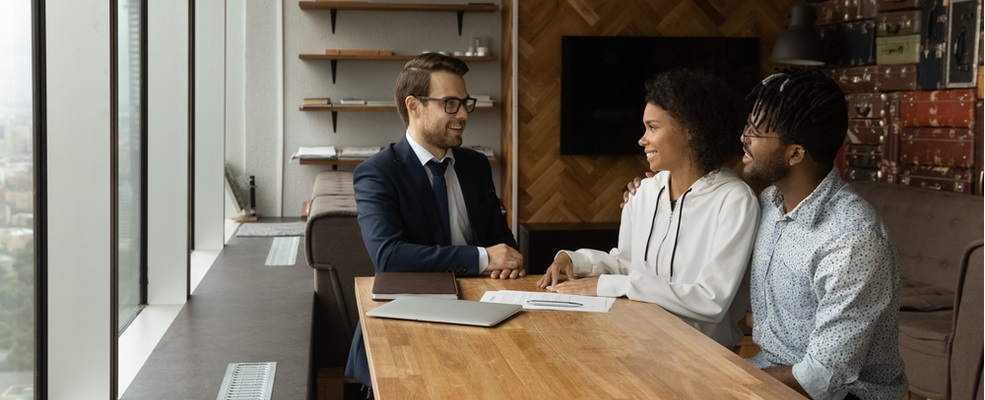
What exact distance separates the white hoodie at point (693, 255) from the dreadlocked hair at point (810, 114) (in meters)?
0.25

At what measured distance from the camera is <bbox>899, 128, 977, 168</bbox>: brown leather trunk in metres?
5.05

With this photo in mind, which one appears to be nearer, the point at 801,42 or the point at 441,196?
the point at 441,196

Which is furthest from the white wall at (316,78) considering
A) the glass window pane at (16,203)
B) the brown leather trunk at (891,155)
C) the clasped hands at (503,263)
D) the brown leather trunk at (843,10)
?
Result: the clasped hands at (503,263)

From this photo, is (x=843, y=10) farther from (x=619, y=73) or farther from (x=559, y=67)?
(x=559, y=67)

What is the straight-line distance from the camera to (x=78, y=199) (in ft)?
9.46

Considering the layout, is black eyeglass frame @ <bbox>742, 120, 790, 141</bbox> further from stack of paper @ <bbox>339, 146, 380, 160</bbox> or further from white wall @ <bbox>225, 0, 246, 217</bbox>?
white wall @ <bbox>225, 0, 246, 217</bbox>

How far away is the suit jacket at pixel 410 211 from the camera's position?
8.68ft

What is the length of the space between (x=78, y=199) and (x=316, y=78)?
4.45 m

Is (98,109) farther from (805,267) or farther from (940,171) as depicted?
(940,171)

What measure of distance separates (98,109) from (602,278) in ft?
4.94

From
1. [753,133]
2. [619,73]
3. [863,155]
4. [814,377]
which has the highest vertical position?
[619,73]

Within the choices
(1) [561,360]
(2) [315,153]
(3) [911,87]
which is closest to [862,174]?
(3) [911,87]

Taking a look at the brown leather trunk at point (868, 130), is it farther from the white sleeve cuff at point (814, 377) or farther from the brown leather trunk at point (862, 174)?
the white sleeve cuff at point (814, 377)

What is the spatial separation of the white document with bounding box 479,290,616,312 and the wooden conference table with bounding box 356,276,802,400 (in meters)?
0.04
